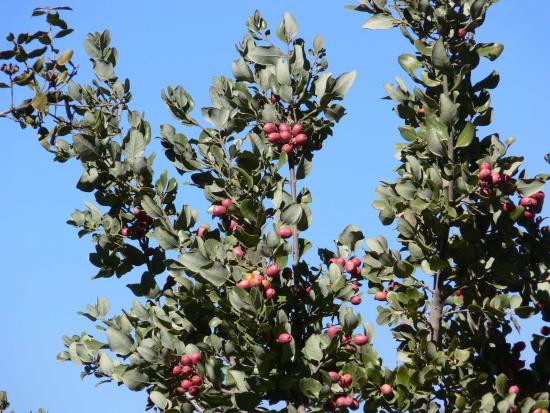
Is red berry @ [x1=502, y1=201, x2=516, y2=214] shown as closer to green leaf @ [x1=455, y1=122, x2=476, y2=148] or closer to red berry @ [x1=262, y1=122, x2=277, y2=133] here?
Result: green leaf @ [x1=455, y1=122, x2=476, y2=148]

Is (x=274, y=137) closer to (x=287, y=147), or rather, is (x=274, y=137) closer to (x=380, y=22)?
(x=287, y=147)

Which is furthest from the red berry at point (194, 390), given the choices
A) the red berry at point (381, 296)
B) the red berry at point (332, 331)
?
the red berry at point (381, 296)

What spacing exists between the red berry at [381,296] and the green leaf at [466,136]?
3.37 feet

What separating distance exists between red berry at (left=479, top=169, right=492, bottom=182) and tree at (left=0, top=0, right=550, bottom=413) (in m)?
0.01

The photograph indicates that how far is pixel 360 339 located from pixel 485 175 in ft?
3.96

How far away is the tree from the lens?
4.93 metres

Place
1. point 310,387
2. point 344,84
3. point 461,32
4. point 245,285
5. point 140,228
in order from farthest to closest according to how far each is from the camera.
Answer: point 140,228 < point 344,84 < point 461,32 < point 310,387 < point 245,285

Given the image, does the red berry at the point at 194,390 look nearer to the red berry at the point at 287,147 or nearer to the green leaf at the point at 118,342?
the green leaf at the point at 118,342

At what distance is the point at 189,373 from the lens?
4.97 metres

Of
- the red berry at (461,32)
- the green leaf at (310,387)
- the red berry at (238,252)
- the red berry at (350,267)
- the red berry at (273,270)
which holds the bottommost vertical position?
the green leaf at (310,387)

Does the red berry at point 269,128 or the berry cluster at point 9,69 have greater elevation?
the berry cluster at point 9,69

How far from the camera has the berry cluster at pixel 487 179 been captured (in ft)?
16.6

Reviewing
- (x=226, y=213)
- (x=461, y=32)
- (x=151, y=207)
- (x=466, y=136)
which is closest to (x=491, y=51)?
(x=461, y=32)

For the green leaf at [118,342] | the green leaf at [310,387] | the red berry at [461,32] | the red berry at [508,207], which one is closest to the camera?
the green leaf at [310,387]
